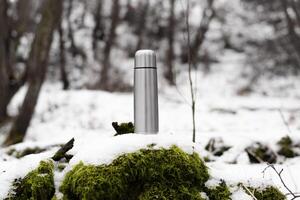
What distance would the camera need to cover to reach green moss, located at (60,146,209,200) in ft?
6.32

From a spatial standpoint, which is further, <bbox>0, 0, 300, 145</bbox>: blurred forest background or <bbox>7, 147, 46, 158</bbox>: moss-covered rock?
<bbox>0, 0, 300, 145</bbox>: blurred forest background

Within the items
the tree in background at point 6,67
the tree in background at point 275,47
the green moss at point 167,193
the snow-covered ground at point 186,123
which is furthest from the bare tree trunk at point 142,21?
the green moss at point 167,193

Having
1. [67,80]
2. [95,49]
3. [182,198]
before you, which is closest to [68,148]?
[182,198]

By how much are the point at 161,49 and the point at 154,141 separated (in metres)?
16.9

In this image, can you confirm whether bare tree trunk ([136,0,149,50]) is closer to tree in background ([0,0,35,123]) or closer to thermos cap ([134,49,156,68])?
tree in background ([0,0,35,123])

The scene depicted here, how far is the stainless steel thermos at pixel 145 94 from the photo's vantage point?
7.70 feet

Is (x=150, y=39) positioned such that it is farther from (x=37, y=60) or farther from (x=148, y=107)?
(x=148, y=107)

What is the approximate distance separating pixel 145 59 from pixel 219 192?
3.03 ft

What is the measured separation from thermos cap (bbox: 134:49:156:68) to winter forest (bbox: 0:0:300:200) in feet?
0.16

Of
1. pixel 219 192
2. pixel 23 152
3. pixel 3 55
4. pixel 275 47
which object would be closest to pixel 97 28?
pixel 275 47

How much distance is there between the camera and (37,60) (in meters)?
7.29

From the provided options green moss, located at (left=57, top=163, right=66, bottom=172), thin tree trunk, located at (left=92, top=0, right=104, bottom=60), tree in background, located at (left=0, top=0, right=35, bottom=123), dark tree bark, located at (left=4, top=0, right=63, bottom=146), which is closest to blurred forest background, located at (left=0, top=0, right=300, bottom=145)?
thin tree trunk, located at (left=92, top=0, right=104, bottom=60)

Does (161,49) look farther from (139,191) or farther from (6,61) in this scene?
(139,191)

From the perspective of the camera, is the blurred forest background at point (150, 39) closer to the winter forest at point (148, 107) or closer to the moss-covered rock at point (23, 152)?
the winter forest at point (148, 107)
